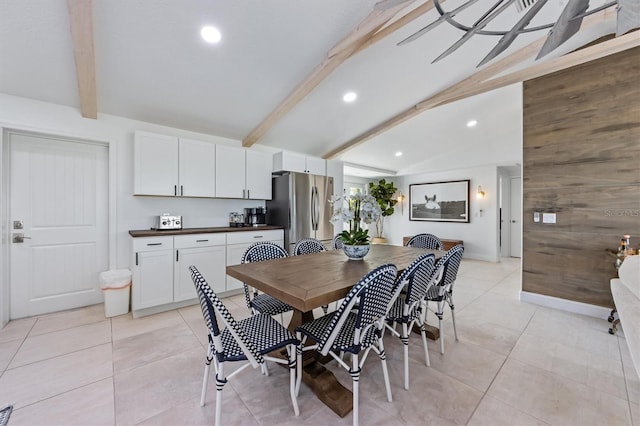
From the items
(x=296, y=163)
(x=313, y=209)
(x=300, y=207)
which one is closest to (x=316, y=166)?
(x=296, y=163)

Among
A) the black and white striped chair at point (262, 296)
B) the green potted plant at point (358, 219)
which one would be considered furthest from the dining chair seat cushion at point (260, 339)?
the green potted plant at point (358, 219)

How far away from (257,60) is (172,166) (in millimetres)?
1729

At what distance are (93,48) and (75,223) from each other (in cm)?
211

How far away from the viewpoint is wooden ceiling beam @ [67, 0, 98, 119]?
5.99 ft

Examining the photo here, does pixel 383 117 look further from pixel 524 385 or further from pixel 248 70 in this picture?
pixel 524 385

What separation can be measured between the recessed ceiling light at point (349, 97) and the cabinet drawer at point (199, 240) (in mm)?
2556

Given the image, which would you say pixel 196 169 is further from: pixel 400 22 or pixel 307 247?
pixel 400 22

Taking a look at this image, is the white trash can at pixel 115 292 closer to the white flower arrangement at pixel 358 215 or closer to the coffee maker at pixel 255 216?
the coffee maker at pixel 255 216

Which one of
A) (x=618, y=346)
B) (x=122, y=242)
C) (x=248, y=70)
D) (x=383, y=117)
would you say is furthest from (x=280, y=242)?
(x=618, y=346)

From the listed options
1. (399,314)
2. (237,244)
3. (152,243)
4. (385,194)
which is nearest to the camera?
(399,314)

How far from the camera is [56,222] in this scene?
10.1ft

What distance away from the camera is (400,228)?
798 centimetres

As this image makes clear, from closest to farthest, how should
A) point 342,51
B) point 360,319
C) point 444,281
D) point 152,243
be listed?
point 360,319
point 444,281
point 342,51
point 152,243

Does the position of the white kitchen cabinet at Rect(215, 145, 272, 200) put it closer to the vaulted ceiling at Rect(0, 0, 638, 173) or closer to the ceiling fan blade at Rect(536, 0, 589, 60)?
the vaulted ceiling at Rect(0, 0, 638, 173)
